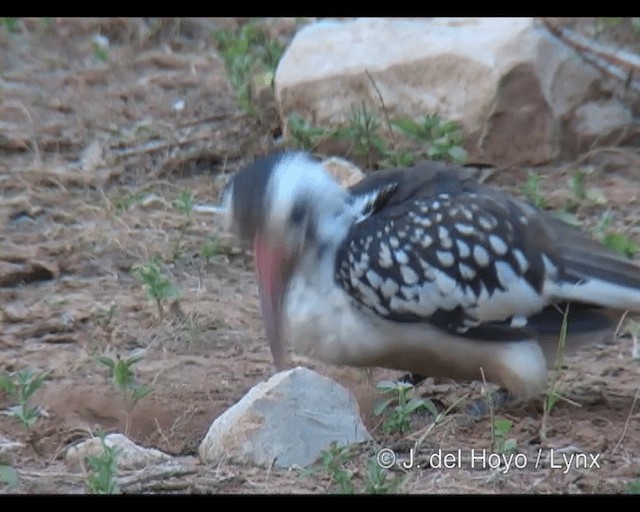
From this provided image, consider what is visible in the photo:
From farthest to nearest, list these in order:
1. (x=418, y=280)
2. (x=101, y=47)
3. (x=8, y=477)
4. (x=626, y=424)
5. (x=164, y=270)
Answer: (x=101, y=47) → (x=164, y=270) → (x=418, y=280) → (x=626, y=424) → (x=8, y=477)

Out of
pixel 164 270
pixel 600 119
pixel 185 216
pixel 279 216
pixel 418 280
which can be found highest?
pixel 279 216

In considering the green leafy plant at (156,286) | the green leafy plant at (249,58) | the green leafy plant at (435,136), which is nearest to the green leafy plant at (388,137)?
the green leafy plant at (435,136)

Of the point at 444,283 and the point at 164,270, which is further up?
the point at 444,283

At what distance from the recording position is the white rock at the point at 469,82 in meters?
6.92

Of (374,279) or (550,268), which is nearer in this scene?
(374,279)

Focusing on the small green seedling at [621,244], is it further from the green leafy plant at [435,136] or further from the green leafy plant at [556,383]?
the green leafy plant at [435,136]

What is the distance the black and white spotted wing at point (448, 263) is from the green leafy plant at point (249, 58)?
8.80 feet

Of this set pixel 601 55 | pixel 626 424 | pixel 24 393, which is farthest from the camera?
pixel 601 55

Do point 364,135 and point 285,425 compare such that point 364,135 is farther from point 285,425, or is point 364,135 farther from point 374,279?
point 285,425

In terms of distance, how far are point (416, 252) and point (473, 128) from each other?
230 centimetres

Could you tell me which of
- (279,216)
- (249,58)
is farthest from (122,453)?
(249,58)

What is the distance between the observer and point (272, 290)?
15.8 feet

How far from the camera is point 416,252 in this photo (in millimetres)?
4766

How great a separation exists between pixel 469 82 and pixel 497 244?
7.44 ft
